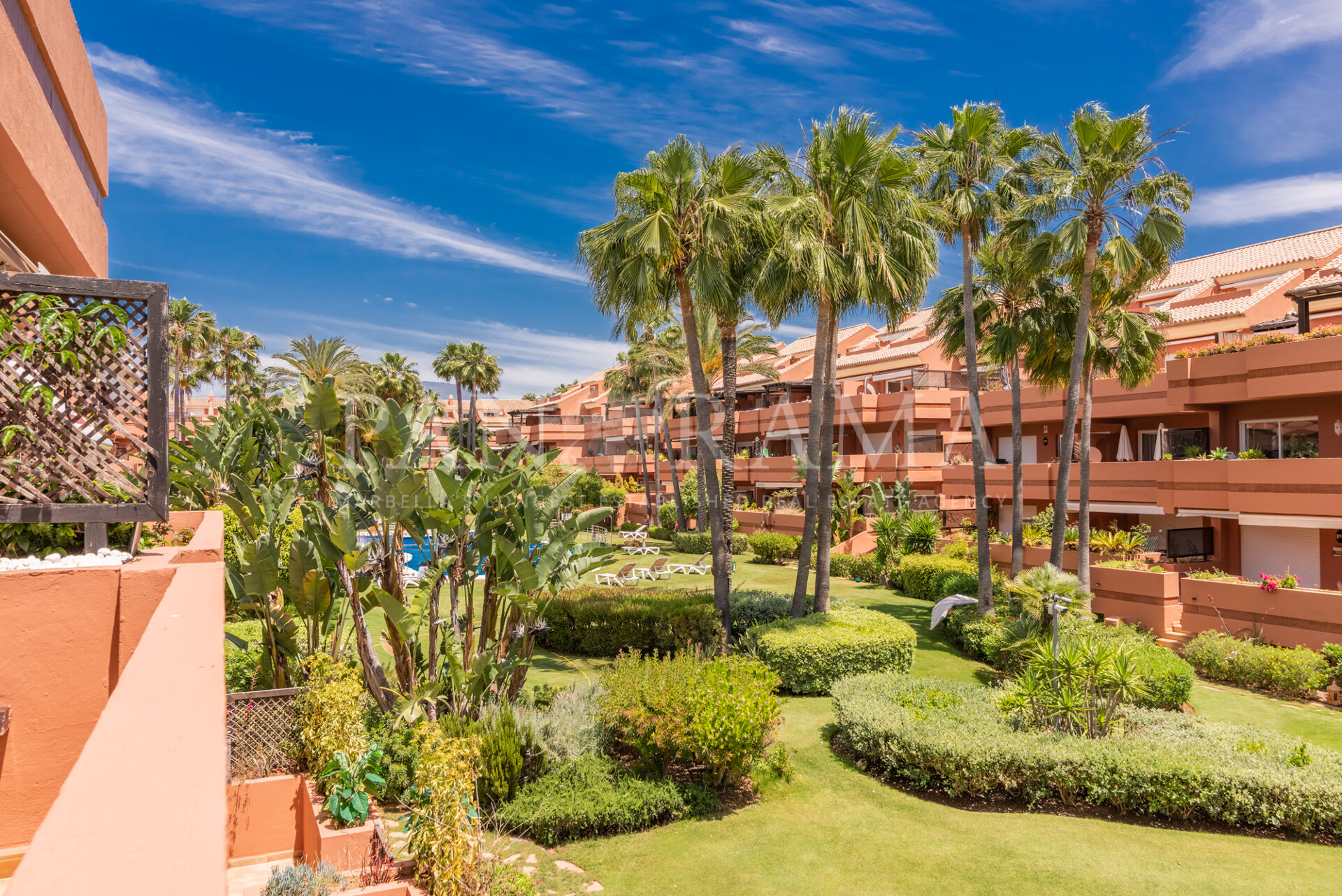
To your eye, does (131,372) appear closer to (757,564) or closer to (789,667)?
(789,667)

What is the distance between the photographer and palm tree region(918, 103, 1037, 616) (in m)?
20.4

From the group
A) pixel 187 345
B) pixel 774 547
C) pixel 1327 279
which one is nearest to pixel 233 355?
pixel 187 345

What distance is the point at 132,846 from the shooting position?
1631mm

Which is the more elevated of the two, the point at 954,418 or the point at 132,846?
the point at 954,418

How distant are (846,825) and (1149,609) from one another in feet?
46.5

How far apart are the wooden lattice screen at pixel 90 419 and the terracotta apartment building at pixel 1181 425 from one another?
56.1ft

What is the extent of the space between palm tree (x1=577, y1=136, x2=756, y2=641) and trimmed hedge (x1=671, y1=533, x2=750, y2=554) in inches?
685

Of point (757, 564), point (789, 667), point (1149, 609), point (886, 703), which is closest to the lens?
point (886, 703)

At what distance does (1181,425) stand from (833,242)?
17.5 metres

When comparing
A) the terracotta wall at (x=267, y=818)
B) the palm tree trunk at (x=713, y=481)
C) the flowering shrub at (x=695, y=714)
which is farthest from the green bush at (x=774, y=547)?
the terracotta wall at (x=267, y=818)

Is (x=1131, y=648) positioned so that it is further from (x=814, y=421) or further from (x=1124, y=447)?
(x=1124, y=447)

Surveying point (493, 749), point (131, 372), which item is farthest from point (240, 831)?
point (131, 372)

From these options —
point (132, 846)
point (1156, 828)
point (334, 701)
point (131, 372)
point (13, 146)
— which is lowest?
point (1156, 828)

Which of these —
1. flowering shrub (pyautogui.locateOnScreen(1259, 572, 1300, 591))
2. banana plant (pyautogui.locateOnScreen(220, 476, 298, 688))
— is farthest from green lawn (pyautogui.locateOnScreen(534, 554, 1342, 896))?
flowering shrub (pyautogui.locateOnScreen(1259, 572, 1300, 591))
